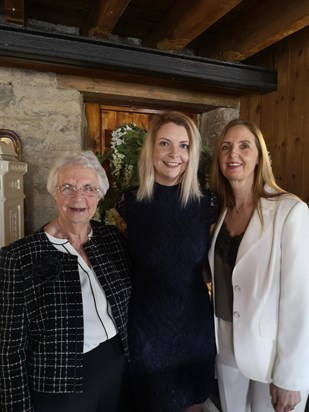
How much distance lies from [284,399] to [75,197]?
0.97 m

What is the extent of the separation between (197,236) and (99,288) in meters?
0.40

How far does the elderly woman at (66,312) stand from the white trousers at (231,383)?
1.29 feet

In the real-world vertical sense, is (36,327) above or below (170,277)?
below

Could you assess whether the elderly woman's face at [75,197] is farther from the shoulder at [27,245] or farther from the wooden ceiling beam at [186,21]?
the wooden ceiling beam at [186,21]

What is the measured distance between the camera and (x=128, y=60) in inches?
72.4

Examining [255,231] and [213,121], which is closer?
[255,231]

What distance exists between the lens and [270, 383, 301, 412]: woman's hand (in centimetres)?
104

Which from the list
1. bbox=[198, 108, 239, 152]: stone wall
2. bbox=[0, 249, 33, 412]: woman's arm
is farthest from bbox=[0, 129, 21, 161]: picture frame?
bbox=[198, 108, 239, 152]: stone wall

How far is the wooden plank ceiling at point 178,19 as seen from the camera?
159 cm

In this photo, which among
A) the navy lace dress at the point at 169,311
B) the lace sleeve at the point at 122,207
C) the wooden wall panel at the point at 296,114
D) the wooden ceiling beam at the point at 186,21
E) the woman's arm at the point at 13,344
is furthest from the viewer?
the wooden wall panel at the point at 296,114

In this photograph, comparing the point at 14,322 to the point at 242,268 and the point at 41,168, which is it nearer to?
the point at 242,268

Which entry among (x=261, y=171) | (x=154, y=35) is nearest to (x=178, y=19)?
(x=154, y=35)

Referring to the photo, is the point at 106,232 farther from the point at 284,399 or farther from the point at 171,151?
the point at 284,399

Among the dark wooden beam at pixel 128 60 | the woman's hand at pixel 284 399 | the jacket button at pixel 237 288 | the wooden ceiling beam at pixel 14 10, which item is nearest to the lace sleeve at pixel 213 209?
the jacket button at pixel 237 288
